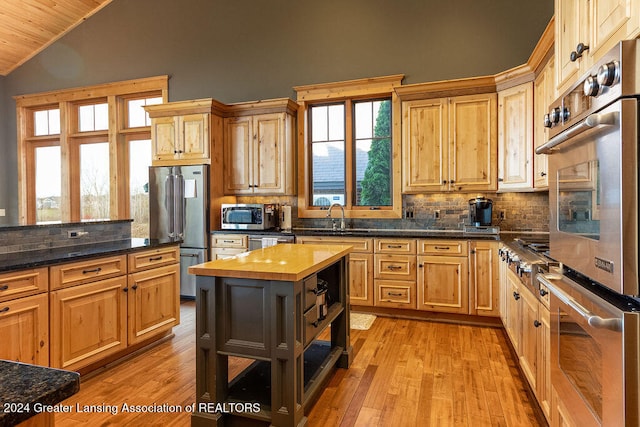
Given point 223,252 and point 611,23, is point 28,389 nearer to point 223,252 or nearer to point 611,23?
point 611,23

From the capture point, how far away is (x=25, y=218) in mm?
6512

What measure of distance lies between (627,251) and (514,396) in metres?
1.83

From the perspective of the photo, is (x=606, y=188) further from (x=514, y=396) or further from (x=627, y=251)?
(x=514, y=396)

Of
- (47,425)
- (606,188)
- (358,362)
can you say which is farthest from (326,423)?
(606,188)

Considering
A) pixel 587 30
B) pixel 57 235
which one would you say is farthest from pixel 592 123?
pixel 57 235

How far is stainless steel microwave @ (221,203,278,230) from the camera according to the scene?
4.79 m

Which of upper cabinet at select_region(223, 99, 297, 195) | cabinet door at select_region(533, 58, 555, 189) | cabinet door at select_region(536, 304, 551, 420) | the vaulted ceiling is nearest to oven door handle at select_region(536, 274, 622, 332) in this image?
cabinet door at select_region(536, 304, 551, 420)

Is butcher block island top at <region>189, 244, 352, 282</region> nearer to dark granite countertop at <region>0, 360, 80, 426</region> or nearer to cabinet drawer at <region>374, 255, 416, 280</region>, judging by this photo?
dark granite countertop at <region>0, 360, 80, 426</region>

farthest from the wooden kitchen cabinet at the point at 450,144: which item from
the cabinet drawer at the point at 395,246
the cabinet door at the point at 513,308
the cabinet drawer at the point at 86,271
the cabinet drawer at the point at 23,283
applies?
the cabinet drawer at the point at 23,283

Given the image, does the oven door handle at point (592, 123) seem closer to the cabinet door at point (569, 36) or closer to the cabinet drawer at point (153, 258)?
the cabinet door at point (569, 36)

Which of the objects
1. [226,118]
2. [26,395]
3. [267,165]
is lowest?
[26,395]

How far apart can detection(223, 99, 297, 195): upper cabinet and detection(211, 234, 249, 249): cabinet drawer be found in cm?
66

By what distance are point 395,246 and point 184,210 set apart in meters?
2.73

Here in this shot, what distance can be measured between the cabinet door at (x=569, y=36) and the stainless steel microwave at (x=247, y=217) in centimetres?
358
